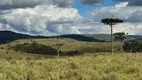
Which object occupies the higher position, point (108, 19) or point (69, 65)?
point (108, 19)

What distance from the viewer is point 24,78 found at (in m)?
19.2

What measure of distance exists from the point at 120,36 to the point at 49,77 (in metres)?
102

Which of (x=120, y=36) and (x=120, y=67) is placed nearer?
(x=120, y=67)

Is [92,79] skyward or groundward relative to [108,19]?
groundward

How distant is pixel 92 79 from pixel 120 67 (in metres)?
5.62

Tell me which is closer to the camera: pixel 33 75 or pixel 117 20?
pixel 33 75

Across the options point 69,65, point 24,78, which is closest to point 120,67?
point 69,65

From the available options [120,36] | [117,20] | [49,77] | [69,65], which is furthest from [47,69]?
[120,36]

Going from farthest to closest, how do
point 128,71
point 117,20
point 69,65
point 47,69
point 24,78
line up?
point 117,20, point 69,65, point 47,69, point 128,71, point 24,78

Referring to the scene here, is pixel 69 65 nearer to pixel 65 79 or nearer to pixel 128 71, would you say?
pixel 128 71

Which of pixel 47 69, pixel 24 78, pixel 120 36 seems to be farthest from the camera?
pixel 120 36

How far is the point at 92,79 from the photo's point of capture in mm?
19469

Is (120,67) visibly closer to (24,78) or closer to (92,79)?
(92,79)

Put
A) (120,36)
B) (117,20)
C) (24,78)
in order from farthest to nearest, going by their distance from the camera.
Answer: (120,36) → (117,20) → (24,78)
